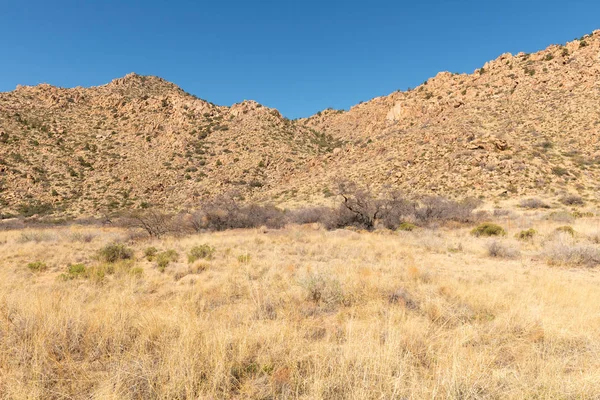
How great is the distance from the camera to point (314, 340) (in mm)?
3420

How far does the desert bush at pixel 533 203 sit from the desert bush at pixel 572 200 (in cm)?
119

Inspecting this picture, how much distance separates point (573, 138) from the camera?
86.9 feet

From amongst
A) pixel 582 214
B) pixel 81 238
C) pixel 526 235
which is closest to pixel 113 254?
pixel 81 238

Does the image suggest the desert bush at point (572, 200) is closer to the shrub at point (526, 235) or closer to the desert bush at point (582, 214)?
the desert bush at point (582, 214)

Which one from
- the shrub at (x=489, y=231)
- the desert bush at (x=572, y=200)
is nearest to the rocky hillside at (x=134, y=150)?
the shrub at (x=489, y=231)

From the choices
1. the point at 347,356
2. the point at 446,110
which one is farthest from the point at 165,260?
the point at 446,110

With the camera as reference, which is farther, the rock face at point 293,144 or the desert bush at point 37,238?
the rock face at point 293,144

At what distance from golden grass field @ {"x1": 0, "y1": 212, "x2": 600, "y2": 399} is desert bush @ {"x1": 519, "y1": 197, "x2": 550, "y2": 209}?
15.9 m

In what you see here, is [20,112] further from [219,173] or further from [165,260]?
[165,260]

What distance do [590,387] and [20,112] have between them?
57541 mm

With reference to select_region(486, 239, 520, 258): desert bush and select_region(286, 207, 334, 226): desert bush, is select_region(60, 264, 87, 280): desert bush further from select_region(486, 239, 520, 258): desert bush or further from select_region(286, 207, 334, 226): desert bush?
select_region(286, 207, 334, 226): desert bush

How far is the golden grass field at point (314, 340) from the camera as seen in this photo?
2422mm

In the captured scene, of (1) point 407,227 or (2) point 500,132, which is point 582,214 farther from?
(2) point 500,132

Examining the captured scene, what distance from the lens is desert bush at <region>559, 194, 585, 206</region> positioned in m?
18.9
